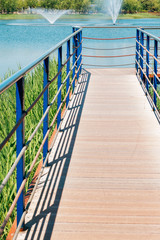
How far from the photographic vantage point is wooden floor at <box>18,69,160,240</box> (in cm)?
240

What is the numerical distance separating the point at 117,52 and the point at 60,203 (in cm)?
1962

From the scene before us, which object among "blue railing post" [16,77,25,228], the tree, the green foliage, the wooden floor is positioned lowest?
the wooden floor

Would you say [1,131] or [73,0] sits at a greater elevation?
[73,0]

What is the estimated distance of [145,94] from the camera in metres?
6.10

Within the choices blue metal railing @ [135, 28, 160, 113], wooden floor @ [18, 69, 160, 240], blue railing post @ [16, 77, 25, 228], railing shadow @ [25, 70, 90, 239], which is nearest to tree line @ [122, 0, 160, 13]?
blue metal railing @ [135, 28, 160, 113]

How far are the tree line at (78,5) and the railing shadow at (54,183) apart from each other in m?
76.9

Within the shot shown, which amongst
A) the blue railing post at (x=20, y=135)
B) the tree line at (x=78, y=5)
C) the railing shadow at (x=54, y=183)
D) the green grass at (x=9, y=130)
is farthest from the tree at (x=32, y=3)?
the blue railing post at (x=20, y=135)

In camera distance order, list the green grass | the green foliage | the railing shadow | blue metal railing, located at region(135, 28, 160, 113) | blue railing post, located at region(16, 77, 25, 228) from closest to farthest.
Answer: blue railing post, located at region(16, 77, 25, 228) → the railing shadow → the green grass → blue metal railing, located at region(135, 28, 160, 113) → the green foliage

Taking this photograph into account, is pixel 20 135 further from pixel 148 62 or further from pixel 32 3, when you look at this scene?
pixel 32 3

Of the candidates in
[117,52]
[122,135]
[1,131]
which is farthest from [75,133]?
[117,52]

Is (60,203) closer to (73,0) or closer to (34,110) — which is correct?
(34,110)

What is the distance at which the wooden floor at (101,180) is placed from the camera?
2402 mm

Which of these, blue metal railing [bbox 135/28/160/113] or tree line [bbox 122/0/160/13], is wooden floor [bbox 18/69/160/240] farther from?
tree line [bbox 122/0/160/13]

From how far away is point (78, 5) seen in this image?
8012 cm
